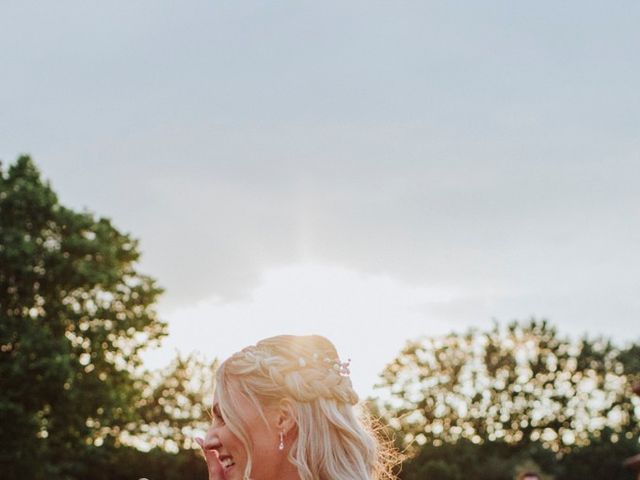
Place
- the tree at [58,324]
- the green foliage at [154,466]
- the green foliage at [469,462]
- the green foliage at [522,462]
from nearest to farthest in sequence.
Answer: the tree at [58,324], the green foliage at [154,466], the green foliage at [469,462], the green foliage at [522,462]

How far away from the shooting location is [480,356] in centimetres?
7025

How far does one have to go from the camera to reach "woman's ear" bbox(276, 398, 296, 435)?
9.96 feet

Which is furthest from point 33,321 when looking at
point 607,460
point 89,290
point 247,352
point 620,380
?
point 620,380

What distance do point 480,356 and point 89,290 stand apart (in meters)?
38.9

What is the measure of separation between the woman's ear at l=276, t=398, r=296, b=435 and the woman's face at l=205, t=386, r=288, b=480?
0.06 feet

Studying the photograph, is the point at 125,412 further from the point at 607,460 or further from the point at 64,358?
the point at 607,460

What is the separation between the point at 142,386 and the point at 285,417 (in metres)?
37.1

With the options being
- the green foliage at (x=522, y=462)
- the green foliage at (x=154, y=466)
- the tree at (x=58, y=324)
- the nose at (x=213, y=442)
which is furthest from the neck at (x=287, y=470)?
the green foliage at (x=522, y=462)

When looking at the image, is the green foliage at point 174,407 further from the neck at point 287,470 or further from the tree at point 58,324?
the neck at point 287,470

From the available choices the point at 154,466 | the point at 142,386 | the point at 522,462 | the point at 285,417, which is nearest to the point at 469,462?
the point at 522,462

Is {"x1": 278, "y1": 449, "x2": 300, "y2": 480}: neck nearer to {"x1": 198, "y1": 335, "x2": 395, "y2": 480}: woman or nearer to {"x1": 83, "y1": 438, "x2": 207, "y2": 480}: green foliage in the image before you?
{"x1": 198, "y1": 335, "x2": 395, "y2": 480}: woman

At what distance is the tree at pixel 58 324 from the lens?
1388 inches

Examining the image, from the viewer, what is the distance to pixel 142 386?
39156 millimetres

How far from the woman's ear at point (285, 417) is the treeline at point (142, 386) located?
3972 millimetres
